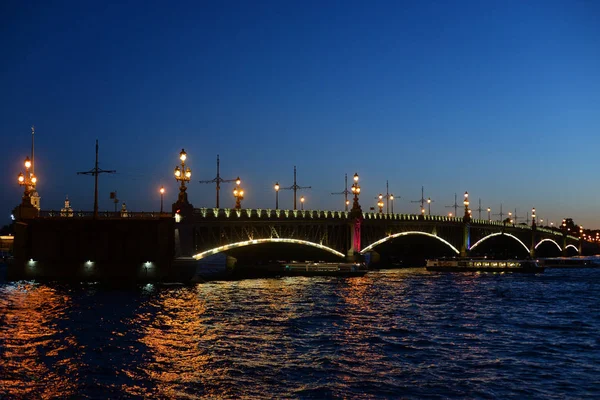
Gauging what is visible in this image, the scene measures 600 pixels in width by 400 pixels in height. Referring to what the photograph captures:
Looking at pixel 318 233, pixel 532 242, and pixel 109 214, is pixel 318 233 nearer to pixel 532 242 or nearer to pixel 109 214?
pixel 109 214

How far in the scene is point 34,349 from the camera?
3288cm

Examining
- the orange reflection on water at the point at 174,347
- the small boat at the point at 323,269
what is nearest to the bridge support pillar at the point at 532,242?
the small boat at the point at 323,269

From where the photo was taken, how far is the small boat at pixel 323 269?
8956cm

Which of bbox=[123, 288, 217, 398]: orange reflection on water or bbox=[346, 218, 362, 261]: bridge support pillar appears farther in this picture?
bbox=[346, 218, 362, 261]: bridge support pillar

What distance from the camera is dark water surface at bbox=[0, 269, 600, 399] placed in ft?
84.5

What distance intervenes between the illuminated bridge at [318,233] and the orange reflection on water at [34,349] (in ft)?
64.4

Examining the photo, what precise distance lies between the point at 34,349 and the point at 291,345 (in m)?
11.9

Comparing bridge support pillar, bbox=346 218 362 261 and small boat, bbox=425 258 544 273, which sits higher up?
bridge support pillar, bbox=346 218 362 261

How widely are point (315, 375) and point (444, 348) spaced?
→ 8932mm

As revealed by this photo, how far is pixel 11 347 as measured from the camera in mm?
33344

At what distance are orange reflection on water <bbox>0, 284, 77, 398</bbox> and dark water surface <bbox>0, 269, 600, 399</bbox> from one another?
72 mm

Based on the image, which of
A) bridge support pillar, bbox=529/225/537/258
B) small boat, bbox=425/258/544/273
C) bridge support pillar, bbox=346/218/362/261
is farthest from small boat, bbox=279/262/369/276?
bridge support pillar, bbox=529/225/537/258

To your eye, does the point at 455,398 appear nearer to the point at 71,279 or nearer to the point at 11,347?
the point at 11,347

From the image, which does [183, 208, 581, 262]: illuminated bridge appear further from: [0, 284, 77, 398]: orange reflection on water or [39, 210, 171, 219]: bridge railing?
[0, 284, 77, 398]: orange reflection on water
